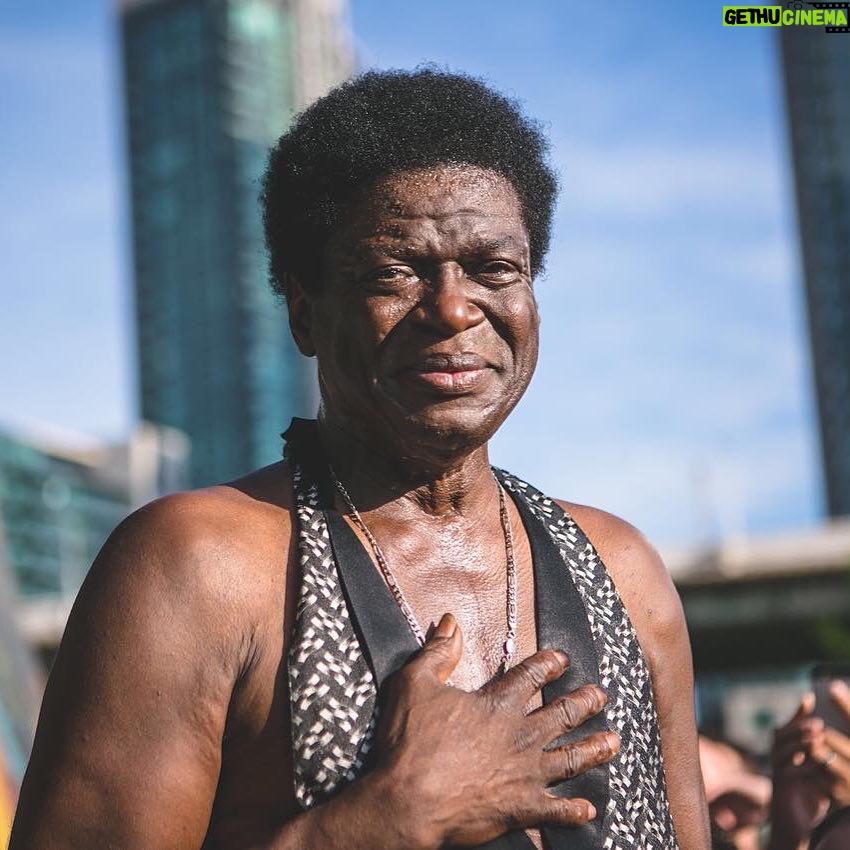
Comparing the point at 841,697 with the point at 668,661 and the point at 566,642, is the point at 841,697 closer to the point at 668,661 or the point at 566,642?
the point at 668,661

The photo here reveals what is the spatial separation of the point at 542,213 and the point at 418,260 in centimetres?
45

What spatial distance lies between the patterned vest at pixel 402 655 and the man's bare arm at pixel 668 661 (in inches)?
2.9

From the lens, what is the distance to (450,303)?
7.53ft

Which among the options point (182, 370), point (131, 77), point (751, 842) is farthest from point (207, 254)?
point (751, 842)

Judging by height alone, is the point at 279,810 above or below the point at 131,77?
below

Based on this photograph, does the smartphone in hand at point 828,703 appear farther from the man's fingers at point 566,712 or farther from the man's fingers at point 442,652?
the man's fingers at point 442,652

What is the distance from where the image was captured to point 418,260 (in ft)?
7.61

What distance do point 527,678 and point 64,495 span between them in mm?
58567

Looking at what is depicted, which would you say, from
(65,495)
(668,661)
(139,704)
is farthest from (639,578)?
(65,495)

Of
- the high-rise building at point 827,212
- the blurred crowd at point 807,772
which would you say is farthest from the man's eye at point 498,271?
the high-rise building at point 827,212

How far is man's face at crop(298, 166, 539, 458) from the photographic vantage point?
7.57 ft

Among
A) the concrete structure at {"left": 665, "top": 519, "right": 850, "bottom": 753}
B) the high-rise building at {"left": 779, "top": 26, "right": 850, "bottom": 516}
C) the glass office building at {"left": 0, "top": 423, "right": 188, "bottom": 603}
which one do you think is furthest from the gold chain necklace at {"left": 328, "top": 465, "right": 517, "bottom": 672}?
the high-rise building at {"left": 779, "top": 26, "right": 850, "bottom": 516}

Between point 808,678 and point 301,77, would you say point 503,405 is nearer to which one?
point 808,678

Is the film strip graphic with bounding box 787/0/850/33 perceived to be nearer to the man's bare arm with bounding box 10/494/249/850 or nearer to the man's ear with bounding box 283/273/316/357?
the man's ear with bounding box 283/273/316/357
